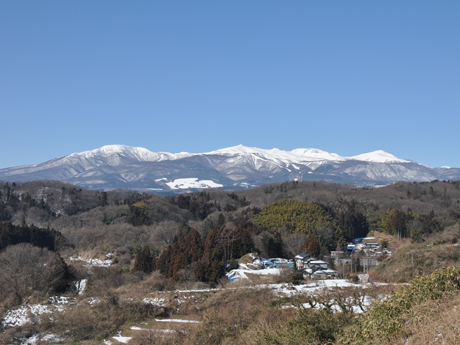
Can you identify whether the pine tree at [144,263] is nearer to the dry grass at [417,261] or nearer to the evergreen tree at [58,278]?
→ the evergreen tree at [58,278]

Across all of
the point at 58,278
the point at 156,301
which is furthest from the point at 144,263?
the point at 156,301

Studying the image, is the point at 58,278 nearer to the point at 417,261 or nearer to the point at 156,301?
the point at 156,301

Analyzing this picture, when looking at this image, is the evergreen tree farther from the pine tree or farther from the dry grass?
the dry grass

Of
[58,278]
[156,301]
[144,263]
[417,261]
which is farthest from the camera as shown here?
[144,263]

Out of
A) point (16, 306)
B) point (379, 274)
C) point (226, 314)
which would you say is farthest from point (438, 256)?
point (16, 306)

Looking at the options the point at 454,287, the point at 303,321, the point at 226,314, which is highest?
the point at 454,287

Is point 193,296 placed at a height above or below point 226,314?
below

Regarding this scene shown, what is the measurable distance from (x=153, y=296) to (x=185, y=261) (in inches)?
432

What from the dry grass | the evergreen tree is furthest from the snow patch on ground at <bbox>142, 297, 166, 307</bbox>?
the dry grass

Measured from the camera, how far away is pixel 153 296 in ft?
107

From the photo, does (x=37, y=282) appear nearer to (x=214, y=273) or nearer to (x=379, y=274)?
(x=214, y=273)

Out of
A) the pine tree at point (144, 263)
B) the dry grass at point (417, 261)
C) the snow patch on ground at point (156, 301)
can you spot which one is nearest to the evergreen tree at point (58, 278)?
the pine tree at point (144, 263)

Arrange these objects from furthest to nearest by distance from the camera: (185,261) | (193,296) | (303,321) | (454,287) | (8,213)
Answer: (8,213) < (185,261) < (193,296) < (303,321) < (454,287)

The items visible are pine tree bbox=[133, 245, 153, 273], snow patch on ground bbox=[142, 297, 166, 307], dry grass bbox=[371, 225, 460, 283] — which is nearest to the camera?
dry grass bbox=[371, 225, 460, 283]
